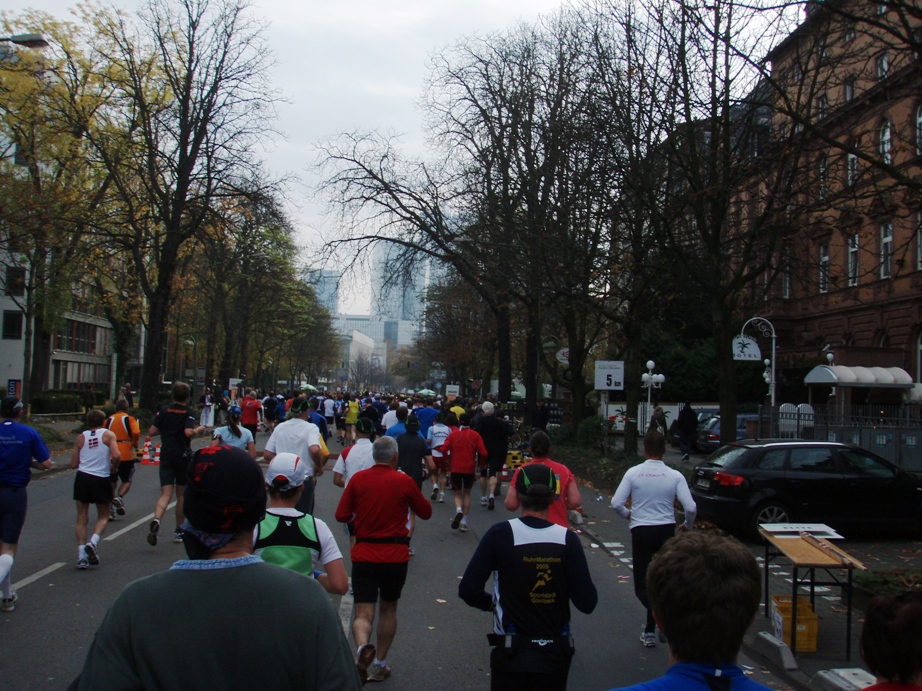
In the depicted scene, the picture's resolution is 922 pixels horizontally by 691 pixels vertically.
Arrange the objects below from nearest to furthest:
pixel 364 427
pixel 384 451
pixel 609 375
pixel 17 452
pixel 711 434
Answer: pixel 384 451
pixel 17 452
pixel 364 427
pixel 609 375
pixel 711 434

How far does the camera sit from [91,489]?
931 centimetres

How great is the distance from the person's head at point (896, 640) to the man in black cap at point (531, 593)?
1.90 meters

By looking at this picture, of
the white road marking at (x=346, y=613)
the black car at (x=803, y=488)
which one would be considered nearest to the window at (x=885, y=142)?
the black car at (x=803, y=488)

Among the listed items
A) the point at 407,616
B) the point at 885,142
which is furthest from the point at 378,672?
the point at 885,142

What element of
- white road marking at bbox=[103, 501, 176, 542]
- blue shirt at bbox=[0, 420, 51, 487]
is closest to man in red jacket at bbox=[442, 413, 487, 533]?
white road marking at bbox=[103, 501, 176, 542]

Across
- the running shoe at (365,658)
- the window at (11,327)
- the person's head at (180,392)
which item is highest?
the window at (11,327)

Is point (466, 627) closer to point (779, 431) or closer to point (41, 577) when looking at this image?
point (41, 577)

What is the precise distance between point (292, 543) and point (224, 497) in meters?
2.24

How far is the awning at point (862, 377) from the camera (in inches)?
1095

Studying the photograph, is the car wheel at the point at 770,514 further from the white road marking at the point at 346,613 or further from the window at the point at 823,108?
the white road marking at the point at 346,613

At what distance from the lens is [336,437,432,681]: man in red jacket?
5.84 metres

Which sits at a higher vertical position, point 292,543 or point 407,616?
point 292,543

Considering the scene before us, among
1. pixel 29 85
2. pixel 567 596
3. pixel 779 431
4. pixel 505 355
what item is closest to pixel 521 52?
pixel 505 355

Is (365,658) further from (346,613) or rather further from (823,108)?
(823,108)
